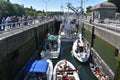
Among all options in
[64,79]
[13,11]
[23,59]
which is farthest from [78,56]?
[13,11]

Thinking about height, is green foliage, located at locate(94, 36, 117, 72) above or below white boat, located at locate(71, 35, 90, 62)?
above

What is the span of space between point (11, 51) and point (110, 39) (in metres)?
9.25

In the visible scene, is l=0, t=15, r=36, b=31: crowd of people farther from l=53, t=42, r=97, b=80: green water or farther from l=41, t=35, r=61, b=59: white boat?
l=53, t=42, r=97, b=80: green water

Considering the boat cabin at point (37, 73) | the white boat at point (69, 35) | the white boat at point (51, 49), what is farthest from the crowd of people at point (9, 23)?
the white boat at point (69, 35)

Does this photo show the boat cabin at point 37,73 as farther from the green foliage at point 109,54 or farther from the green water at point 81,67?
the green foliage at point 109,54

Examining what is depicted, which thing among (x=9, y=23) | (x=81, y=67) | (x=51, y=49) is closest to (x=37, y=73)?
(x=9, y=23)

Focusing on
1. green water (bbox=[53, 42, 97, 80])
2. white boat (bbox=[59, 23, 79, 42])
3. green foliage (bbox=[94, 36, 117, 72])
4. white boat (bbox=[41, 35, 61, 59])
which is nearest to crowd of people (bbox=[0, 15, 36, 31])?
white boat (bbox=[41, 35, 61, 59])

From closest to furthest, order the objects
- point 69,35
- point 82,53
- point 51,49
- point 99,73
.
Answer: point 99,73 < point 82,53 < point 51,49 < point 69,35

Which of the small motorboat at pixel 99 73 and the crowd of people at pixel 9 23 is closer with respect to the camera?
the small motorboat at pixel 99 73

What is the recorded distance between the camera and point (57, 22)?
6531 cm

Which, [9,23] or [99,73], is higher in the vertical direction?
[9,23]

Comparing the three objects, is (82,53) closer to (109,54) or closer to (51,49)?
(51,49)

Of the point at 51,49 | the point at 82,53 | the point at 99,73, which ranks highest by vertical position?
the point at 51,49

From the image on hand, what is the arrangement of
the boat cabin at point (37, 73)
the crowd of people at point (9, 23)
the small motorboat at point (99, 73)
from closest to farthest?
the boat cabin at point (37, 73) < the small motorboat at point (99, 73) < the crowd of people at point (9, 23)
